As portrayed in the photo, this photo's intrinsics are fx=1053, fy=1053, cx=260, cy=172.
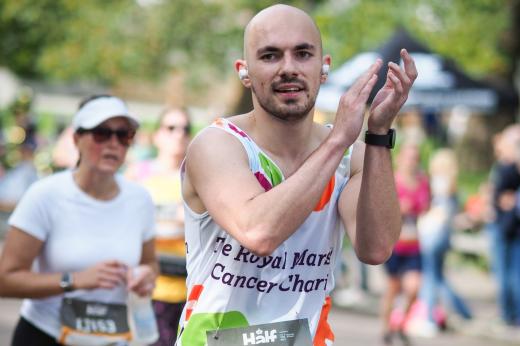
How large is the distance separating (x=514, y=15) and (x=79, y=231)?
23.1m

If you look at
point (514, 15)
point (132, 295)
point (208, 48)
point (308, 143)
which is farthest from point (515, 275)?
point (514, 15)

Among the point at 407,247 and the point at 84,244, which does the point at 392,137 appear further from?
the point at 407,247

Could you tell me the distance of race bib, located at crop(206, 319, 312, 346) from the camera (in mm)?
3088

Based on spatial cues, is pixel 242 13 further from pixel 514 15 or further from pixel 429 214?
pixel 429 214

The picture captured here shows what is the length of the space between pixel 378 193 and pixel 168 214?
10.4ft

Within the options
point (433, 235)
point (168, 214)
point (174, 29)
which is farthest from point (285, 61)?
point (174, 29)

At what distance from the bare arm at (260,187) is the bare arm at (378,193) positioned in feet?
0.35

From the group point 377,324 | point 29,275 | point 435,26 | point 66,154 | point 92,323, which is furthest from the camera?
point 435,26

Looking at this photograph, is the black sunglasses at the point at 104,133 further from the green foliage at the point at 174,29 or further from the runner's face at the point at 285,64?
the green foliage at the point at 174,29

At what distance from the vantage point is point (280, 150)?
3.19m

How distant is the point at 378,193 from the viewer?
3102 mm

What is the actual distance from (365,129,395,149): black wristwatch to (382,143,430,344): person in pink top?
22.8 feet

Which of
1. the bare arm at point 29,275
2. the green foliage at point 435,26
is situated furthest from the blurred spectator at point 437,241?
the bare arm at point 29,275

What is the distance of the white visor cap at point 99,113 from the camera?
4.68 m
